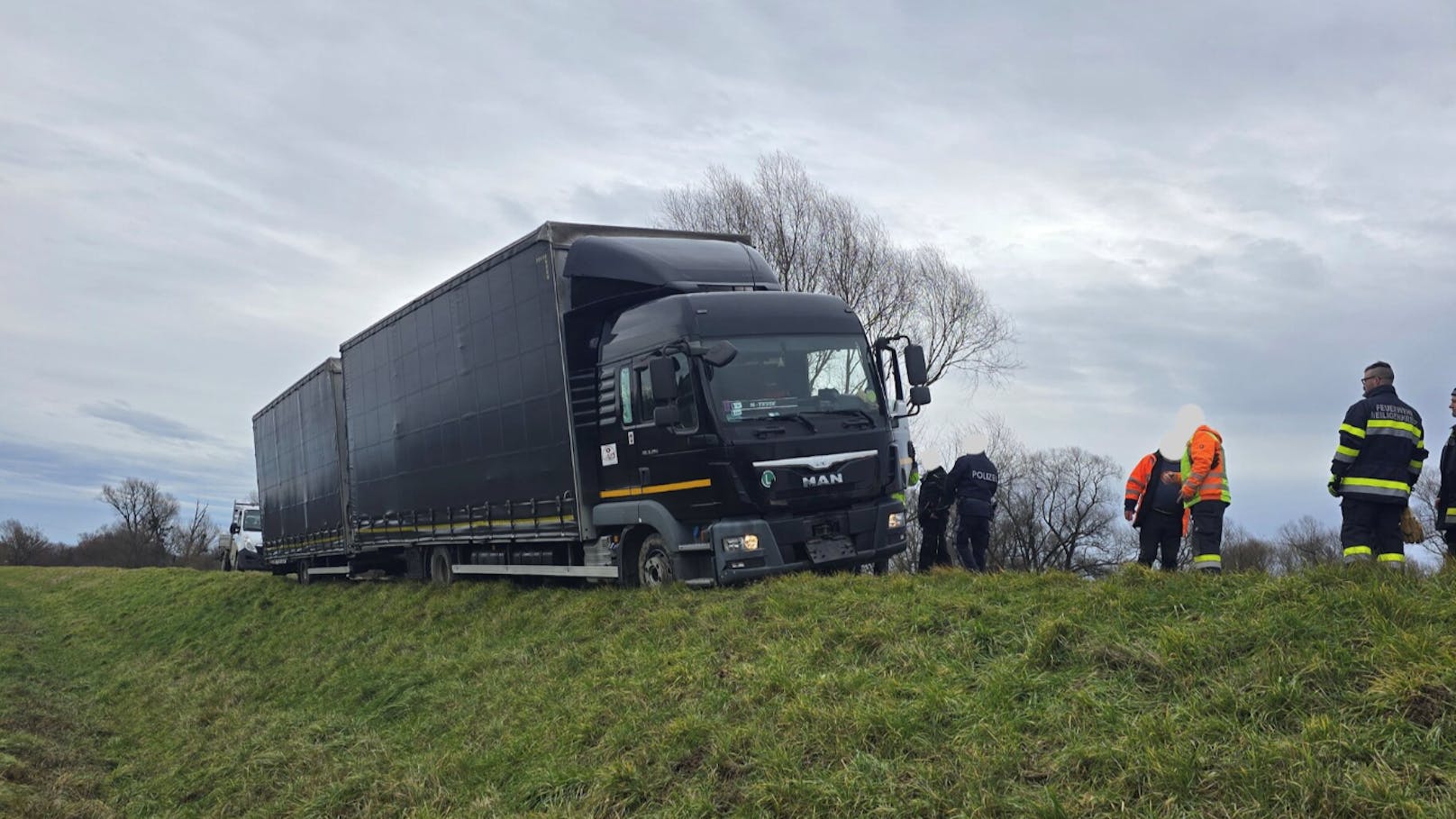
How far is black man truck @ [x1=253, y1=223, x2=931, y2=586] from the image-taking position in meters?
10.5

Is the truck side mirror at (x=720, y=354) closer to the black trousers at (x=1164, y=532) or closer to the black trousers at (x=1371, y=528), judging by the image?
the black trousers at (x=1164, y=532)

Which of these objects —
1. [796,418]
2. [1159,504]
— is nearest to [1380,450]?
[1159,504]

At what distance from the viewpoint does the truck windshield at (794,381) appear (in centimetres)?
1059

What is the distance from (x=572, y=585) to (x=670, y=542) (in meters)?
3.22

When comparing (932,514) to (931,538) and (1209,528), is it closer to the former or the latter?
(931,538)

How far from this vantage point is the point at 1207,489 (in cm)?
938

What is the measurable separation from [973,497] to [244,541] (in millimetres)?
30713

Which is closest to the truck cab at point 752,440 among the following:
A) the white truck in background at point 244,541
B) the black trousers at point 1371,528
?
the black trousers at point 1371,528

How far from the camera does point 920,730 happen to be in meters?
5.65

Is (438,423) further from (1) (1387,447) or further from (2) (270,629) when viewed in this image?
(1) (1387,447)

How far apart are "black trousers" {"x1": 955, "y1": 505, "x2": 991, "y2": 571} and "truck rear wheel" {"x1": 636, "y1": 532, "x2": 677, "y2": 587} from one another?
3.24m

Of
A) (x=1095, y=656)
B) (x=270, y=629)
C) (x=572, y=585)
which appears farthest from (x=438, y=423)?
(x=1095, y=656)

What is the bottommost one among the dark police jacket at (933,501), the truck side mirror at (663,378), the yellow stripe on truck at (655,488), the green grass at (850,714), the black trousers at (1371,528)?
the green grass at (850,714)

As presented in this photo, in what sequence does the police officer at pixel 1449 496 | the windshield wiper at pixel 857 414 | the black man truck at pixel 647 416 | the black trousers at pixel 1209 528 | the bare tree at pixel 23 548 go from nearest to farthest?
the police officer at pixel 1449 496
the black trousers at pixel 1209 528
the black man truck at pixel 647 416
the windshield wiper at pixel 857 414
the bare tree at pixel 23 548
